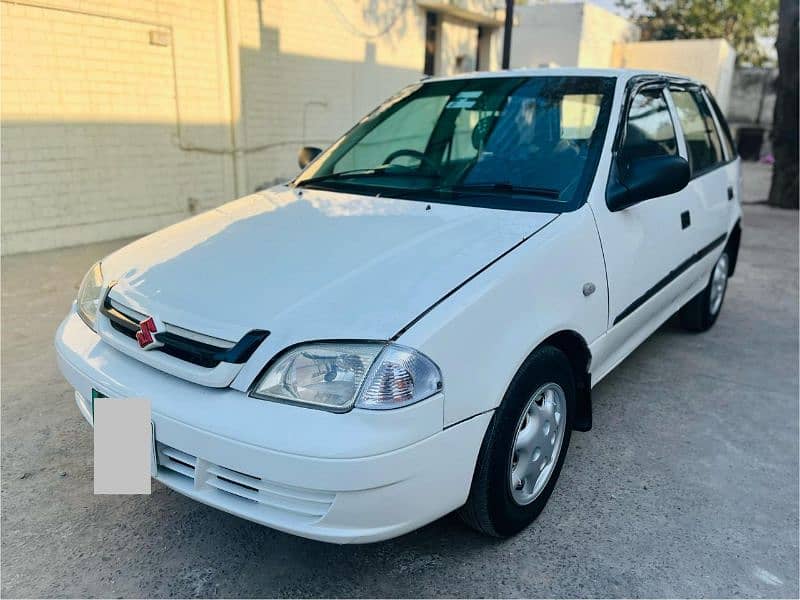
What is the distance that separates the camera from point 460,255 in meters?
2.13

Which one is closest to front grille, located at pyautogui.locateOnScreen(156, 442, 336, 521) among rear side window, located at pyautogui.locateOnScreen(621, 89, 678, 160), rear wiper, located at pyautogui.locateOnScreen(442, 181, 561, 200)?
rear wiper, located at pyautogui.locateOnScreen(442, 181, 561, 200)

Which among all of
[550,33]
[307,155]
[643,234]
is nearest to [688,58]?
[550,33]

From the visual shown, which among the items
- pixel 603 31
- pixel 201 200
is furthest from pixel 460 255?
pixel 603 31

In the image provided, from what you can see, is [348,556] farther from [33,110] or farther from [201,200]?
[201,200]

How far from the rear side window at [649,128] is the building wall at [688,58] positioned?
64.0 ft

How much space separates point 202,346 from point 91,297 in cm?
82

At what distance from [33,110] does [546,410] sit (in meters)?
5.61

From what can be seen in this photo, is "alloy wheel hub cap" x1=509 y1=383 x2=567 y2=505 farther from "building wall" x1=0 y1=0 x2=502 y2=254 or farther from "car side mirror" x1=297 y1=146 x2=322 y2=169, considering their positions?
"building wall" x1=0 y1=0 x2=502 y2=254

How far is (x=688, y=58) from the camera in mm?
20938

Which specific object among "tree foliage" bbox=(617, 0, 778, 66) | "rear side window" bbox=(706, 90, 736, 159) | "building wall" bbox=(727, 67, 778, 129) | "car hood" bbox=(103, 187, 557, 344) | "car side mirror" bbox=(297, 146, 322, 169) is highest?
"tree foliage" bbox=(617, 0, 778, 66)

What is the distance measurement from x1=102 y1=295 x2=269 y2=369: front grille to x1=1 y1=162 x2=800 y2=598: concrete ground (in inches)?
30.6

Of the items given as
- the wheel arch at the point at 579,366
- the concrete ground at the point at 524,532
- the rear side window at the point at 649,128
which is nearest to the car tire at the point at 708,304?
the concrete ground at the point at 524,532

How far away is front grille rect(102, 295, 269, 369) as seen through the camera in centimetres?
185

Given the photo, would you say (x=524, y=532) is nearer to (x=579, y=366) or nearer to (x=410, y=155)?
(x=579, y=366)
